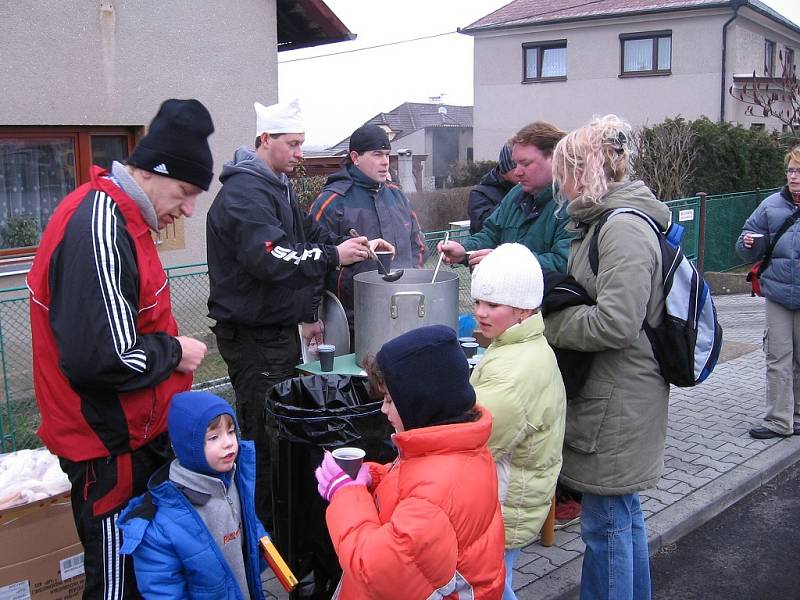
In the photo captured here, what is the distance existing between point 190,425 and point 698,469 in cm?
385

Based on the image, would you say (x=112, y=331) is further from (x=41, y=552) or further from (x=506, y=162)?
(x=506, y=162)

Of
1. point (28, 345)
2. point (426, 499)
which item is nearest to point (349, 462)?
point (426, 499)

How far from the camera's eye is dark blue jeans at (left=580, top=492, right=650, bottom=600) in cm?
300

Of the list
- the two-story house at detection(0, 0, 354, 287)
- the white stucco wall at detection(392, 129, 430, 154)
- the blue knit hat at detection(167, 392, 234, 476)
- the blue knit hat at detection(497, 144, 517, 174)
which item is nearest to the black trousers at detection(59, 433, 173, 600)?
the blue knit hat at detection(167, 392, 234, 476)

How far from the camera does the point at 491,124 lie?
27750 millimetres

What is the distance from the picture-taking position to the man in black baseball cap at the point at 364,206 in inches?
180

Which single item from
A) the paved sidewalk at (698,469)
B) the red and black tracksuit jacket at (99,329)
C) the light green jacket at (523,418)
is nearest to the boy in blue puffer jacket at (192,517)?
the red and black tracksuit jacket at (99,329)

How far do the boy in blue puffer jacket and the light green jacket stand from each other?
863 mm

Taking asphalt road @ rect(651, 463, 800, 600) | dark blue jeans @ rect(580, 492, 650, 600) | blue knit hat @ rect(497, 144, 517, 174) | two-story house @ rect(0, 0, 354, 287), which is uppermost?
two-story house @ rect(0, 0, 354, 287)

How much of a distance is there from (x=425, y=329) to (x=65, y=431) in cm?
112

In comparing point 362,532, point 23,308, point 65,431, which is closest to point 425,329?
point 362,532

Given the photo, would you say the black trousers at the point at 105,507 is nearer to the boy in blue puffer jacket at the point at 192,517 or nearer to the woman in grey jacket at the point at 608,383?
the boy in blue puffer jacket at the point at 192,517

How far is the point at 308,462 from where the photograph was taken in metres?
3.05

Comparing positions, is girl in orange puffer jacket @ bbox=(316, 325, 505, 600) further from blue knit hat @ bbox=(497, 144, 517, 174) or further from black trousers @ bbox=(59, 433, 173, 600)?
blue knit hat @ bbox=(497, 144, 517, 174)
